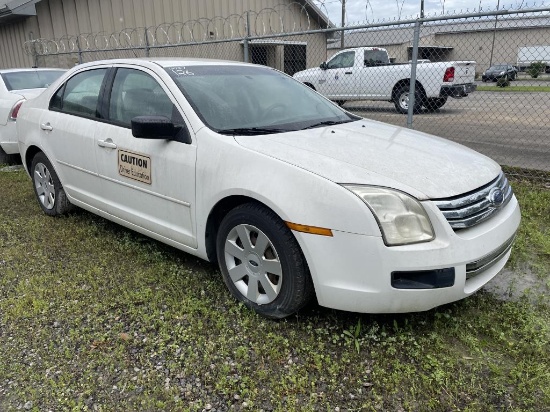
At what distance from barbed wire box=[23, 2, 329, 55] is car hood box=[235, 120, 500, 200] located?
8711 mm

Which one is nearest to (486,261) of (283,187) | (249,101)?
(283,187)

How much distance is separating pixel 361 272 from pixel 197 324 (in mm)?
1087

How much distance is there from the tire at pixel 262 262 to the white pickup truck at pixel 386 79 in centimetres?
919

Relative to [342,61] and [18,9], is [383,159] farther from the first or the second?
[18,9]

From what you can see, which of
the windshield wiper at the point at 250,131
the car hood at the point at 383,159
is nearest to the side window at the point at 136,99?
the windshield wiper at the point at 250,131

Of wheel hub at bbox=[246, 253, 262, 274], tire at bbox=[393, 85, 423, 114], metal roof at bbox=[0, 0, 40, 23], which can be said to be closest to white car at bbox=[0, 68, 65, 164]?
metal roof at bbox=[0, 0, 40, 23]

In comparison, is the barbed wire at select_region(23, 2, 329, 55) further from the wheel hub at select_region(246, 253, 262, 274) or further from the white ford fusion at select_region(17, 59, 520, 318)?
the wheel hub at select_region(246, 253, 262, 274)

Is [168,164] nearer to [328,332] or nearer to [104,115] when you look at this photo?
[104,115]

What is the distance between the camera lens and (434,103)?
460 inches

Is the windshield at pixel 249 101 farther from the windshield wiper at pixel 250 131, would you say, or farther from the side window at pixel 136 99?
the side window at pixel 136 99

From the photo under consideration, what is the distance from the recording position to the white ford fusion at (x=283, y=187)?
7.91ft

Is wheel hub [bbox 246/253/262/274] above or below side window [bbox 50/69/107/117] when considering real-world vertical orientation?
below

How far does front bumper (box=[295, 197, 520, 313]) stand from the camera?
2.37 m

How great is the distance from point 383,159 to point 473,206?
55 centimetres
